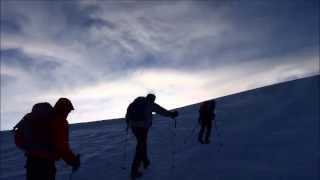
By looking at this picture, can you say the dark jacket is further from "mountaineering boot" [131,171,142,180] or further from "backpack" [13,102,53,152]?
"backpack" [13,102,53,152]

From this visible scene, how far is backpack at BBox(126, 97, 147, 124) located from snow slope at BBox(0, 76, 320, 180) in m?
1.58

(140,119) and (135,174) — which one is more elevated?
(140,119)

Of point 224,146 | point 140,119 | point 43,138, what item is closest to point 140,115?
point 140,119

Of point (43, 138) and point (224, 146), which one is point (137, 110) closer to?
point (43, 138)

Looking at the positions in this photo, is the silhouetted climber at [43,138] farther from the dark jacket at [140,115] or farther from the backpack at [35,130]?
the dark jacket at [140,115]

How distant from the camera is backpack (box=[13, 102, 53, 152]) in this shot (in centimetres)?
793

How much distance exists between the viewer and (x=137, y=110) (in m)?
12.7

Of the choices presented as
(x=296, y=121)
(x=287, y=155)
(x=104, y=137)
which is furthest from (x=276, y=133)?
(x=104, y=137)

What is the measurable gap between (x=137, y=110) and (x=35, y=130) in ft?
16.2

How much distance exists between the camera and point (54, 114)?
8078 millimetres

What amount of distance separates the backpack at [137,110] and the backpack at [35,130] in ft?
15.6

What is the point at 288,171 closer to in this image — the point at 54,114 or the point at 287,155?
the point at 287,155

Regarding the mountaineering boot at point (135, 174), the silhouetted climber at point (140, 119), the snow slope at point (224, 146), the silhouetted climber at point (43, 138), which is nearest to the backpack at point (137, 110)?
the silhouetted climber at point (140, 119)

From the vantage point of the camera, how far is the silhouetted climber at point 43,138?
7.93m
